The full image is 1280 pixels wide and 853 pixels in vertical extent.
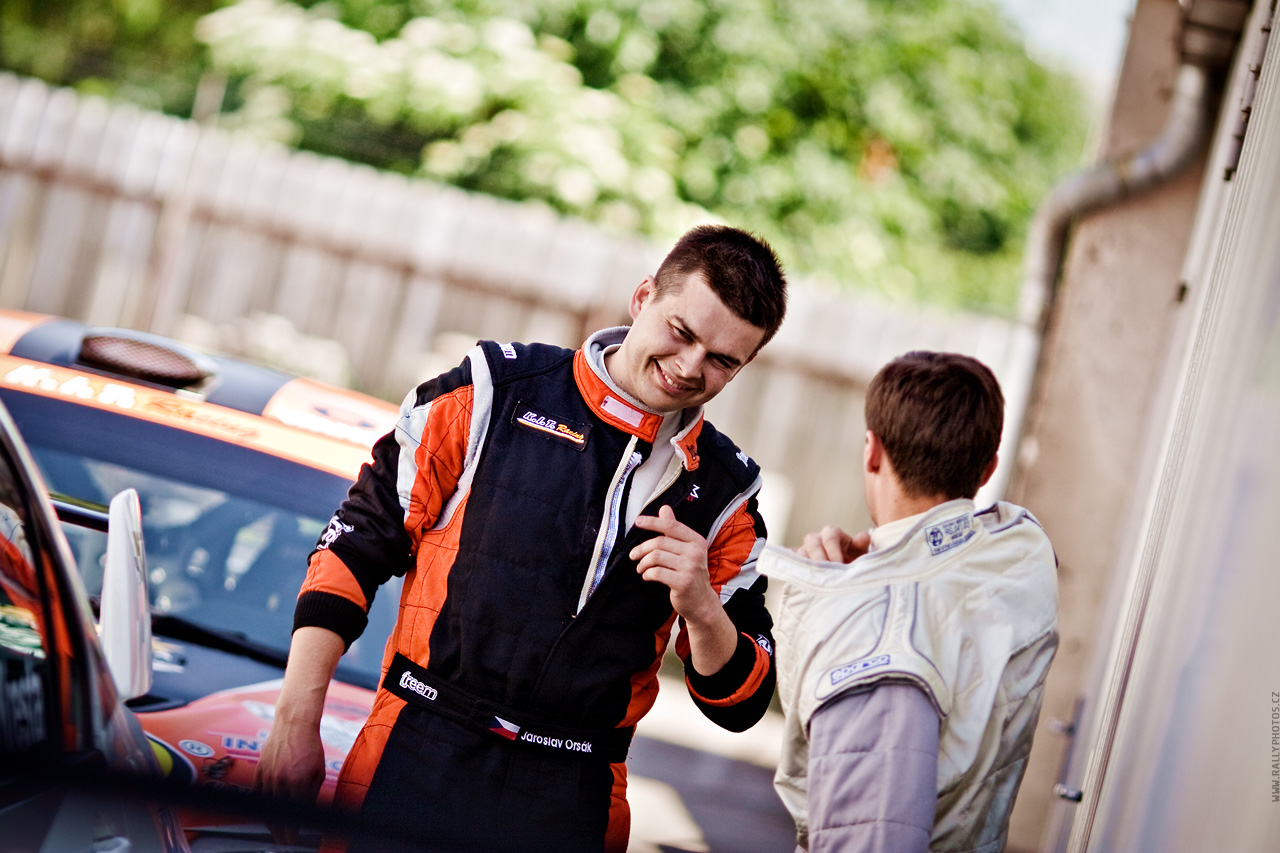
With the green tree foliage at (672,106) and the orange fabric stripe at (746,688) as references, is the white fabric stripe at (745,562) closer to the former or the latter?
the orange fabric stripe at (746,688)

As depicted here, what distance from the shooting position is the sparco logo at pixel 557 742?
204 centimetres

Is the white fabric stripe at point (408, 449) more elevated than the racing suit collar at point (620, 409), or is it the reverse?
the racing suit collar at point (620, 409)

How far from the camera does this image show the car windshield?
3125mm

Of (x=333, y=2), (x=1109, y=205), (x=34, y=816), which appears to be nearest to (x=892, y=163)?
(x=333, y=2)

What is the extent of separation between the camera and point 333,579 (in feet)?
6.63

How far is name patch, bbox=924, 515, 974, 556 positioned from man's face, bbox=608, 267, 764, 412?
44cm

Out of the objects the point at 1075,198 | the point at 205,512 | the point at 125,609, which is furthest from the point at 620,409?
the point at 1075,198

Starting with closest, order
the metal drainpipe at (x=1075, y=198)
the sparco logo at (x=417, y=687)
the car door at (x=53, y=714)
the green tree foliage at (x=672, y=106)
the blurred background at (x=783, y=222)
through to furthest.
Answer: the car door at (x=53, y=714) → the sparco logo at (x=417, y=687) → the blurred background at (x=783, y=222) → the metal drainpipe at (x=1075, y=198) → the green tree foliage at (x=672, y=106)

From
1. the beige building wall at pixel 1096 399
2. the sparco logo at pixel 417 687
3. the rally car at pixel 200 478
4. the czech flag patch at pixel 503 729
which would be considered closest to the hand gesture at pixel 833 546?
the czech flag patch at pixel 503 729

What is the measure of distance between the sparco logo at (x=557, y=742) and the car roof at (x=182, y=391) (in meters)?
1.32

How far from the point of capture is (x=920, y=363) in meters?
2.12

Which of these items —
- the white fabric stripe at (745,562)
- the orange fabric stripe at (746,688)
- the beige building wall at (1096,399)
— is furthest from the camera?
the beige building wall at (1096,399)

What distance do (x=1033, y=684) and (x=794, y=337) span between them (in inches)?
225

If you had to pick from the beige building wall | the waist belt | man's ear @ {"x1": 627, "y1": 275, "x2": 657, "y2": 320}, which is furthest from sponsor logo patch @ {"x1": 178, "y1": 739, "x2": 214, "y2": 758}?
the beige building wall
